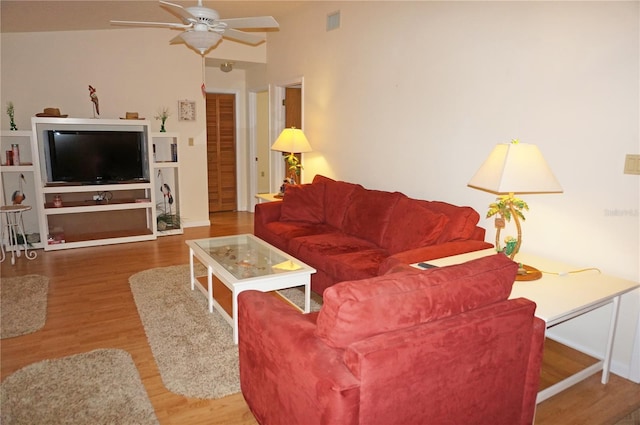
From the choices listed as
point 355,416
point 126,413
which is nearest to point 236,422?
point 126,413

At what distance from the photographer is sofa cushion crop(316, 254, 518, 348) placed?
1.47 meters

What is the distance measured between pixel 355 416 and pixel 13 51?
5.80 meters

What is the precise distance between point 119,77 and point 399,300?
550cm

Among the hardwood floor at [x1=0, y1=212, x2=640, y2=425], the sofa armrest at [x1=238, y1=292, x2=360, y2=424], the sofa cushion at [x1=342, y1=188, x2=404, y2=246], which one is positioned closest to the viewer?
the sofa armrest at [x1=238, y1=292, x2=360, y2=424]

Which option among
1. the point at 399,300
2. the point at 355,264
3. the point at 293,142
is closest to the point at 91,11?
the point at 293,142

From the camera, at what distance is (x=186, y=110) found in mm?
6184

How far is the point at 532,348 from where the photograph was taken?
6.05ft

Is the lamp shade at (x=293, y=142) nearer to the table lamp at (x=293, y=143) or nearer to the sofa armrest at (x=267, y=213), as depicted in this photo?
the table lamp at (x=293, y=143)

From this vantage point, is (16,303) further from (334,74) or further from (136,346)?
(334,74)

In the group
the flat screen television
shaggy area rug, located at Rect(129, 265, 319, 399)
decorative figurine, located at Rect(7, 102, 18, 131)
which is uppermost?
decorative figurine, located at Rect(7, 102, 18, 131)

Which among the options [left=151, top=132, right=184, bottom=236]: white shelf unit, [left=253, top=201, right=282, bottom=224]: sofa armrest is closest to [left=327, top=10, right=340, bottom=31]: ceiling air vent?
[left=253, top=201, right=282, bottom=224]: sofa armrest

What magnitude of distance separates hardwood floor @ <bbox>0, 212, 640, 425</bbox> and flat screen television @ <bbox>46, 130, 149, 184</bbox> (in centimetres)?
96

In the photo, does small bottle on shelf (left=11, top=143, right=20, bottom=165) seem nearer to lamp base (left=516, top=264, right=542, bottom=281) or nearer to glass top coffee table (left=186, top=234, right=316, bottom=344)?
glass top coffee table (left=186, top=234, right=316, bottom=344)

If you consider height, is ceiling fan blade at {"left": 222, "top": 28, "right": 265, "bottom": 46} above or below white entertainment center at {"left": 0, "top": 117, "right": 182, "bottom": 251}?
above
